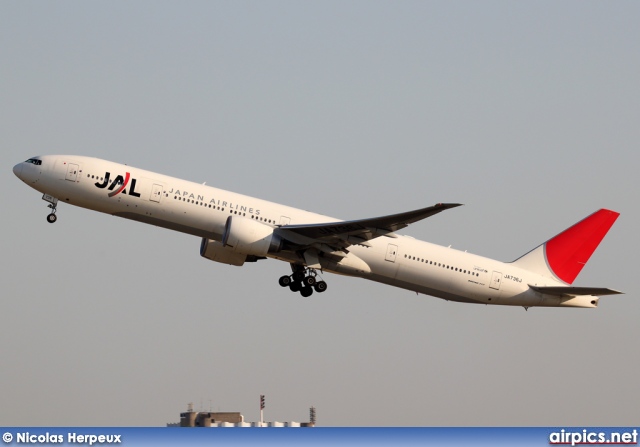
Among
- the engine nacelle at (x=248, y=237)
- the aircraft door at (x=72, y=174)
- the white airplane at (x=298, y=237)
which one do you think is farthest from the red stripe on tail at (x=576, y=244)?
the aircraft door at (x=72, y=174)

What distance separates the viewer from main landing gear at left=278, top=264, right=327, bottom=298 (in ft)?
172

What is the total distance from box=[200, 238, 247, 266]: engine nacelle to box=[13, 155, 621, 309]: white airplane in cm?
5

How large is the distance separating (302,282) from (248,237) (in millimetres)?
5373

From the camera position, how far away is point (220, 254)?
53656mm

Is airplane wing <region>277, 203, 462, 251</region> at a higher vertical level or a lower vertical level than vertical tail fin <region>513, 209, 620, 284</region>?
lower

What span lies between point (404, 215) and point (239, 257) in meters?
10.2

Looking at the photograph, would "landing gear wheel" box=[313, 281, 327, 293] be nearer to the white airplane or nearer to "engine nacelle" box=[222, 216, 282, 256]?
the white airplane

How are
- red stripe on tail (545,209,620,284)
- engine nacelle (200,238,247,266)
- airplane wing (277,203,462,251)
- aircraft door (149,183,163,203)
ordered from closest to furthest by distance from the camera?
1. airplane wing (277,203,462,251)
2. aircraft door (149,183,163,203)
3. engine nacelle (200,238,247,266)
4. red stripe on tail (545,209,620,284)

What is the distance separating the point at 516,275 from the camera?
179 feet

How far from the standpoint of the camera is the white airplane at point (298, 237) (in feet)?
159

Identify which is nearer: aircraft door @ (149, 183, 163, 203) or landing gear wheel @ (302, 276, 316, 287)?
aircraft door @ (149, 183, 163, 203)

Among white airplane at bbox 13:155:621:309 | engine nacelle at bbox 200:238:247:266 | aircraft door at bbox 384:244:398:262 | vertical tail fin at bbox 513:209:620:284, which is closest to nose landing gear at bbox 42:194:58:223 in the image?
white airplane at bbox 13:155:621:309

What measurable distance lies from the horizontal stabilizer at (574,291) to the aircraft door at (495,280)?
185 cm

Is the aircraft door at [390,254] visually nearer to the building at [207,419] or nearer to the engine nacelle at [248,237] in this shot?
the engine nacelle at [248,237]
